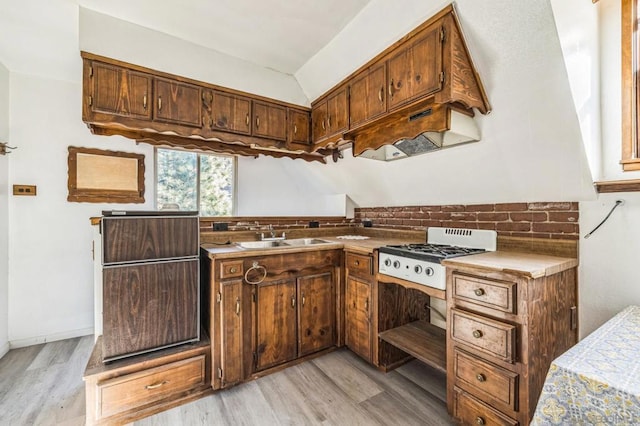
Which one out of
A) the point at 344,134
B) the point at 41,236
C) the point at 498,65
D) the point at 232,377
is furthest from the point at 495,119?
the point at 41,236

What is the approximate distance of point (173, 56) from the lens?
2061 mm

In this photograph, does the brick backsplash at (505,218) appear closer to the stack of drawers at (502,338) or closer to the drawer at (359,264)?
the stack of drawers at (502,338)

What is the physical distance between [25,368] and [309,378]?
2338 millimetres

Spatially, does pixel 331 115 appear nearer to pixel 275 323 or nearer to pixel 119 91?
pixel 119 91

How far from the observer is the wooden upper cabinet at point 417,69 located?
1528mm

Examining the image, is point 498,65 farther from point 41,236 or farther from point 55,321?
point 55,321

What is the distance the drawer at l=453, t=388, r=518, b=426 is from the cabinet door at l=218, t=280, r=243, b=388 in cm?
146

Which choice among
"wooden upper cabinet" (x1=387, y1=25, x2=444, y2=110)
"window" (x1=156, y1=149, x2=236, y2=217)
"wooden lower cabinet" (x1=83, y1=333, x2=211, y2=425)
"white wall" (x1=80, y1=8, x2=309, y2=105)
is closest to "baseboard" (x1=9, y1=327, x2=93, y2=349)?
"wooden lower cabinet" (x1=83, y1=333, x2=211, y2=425)

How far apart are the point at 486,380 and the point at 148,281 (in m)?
2.11

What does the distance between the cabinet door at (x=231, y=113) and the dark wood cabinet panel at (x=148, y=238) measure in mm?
833

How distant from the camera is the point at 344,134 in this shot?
2.28 metres

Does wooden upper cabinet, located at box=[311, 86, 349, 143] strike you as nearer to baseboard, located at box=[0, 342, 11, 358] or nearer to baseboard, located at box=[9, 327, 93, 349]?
baseboard, located at box=[9, 327, 93, 349]

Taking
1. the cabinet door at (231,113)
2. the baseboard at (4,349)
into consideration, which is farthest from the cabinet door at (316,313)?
the baseboard at (4,349)

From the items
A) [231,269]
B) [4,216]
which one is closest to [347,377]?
[231,269]
